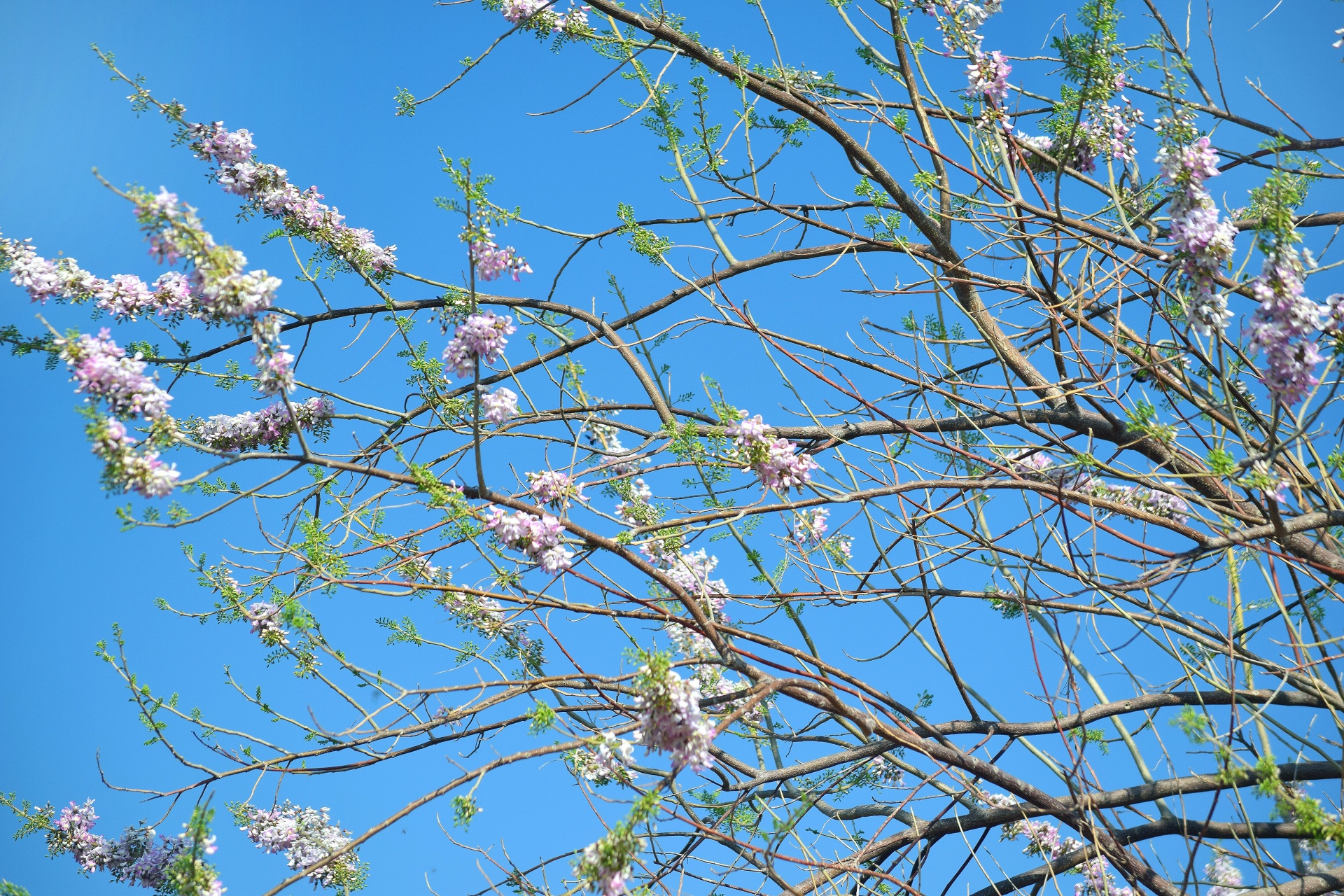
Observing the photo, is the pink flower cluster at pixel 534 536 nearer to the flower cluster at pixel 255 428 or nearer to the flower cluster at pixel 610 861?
the flower cluster at pixel 610 861

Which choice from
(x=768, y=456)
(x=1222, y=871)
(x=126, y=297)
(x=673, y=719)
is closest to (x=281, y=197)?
(x=126, y=297)

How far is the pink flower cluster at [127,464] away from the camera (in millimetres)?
2002

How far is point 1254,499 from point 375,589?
2343 millimetres

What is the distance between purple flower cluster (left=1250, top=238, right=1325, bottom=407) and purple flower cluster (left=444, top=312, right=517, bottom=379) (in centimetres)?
190

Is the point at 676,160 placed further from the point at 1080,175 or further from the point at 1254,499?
the point at 1254,499

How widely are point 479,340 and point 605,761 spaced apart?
1.17 metres

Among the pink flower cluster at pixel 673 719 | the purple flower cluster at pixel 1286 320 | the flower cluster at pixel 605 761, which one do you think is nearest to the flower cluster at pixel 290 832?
the flower cluster at pixel 605 761

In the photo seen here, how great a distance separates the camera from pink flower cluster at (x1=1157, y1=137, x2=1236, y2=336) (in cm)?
243

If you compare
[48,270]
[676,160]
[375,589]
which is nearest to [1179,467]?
[676,160]

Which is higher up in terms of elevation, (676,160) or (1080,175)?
(676,160)

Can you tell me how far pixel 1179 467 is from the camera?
10.1 ft

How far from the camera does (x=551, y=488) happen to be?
9.16ft

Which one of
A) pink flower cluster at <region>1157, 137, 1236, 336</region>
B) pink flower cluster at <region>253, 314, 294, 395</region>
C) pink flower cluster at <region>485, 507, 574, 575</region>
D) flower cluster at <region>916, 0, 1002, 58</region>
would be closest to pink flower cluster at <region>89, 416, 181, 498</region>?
pink flower cluster at <region>253, 314, 294, 395</region>

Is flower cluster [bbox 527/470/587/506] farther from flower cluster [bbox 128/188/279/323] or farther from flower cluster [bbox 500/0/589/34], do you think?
flower cluster [bbox 500/0/589/34]
